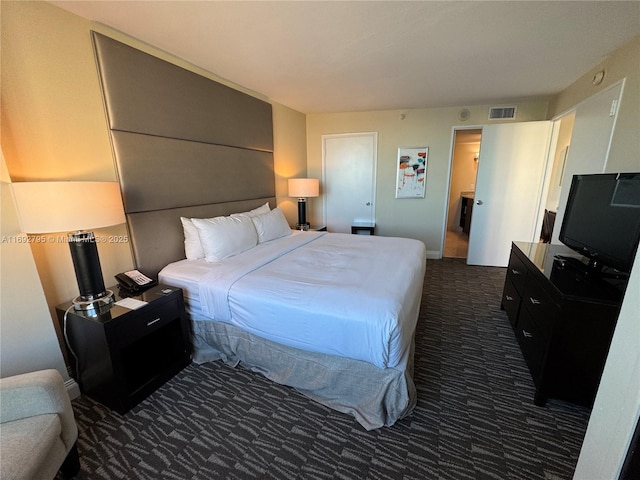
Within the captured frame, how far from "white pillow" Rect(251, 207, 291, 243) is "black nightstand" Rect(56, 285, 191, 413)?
1.12 metres

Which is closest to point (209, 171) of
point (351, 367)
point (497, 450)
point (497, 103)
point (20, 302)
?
point (20, 302)

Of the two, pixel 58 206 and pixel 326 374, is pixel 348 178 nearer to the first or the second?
pixel 326 374

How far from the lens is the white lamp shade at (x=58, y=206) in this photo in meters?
1.32

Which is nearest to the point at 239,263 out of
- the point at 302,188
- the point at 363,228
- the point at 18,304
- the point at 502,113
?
the point at 18,304

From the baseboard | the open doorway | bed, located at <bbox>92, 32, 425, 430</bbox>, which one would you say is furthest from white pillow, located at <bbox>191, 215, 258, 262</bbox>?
the open doorway

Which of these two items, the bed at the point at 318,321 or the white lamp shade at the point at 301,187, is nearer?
the bed at the point at 318,321

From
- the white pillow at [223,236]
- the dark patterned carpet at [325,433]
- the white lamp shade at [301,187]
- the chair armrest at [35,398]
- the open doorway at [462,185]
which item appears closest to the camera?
the chair armrest at [35,398]

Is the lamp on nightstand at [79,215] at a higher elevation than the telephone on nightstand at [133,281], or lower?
higher

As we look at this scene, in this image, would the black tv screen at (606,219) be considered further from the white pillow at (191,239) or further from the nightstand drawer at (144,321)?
the white pillow at (191,239)

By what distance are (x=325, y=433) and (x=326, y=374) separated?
0.96 feet

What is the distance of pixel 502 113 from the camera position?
3.78 metres

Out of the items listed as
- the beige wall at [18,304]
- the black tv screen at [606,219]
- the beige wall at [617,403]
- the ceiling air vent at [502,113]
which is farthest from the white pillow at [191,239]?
the ceiling air vent at [502,113]

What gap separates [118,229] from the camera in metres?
1.96

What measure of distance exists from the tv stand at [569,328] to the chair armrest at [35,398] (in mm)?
2463
